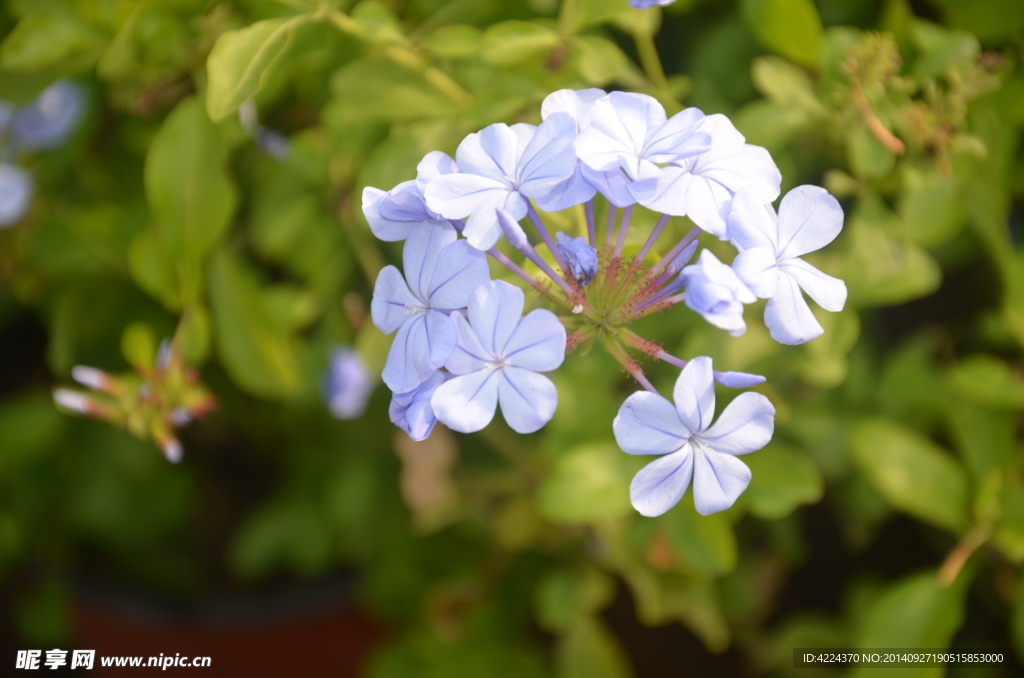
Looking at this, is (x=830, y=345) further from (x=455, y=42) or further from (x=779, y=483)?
(x=455, y=42)

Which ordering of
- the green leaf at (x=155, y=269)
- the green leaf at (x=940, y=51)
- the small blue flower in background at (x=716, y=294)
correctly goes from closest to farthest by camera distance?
1. the small blue flower in background at (x=716, y=294)
2. the green leaf at (x=940, y=51)
3. the green leaf at (x=155, y=269)

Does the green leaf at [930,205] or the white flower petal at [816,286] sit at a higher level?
the white flower petal at [816,286]

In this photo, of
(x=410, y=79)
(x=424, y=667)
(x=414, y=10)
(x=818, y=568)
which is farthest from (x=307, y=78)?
(x=818, y=568)

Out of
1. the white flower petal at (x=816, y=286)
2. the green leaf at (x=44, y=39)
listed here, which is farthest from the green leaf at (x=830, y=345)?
the green leaf at (x=44, y=39)

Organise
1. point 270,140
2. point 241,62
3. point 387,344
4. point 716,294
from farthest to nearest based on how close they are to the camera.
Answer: point 270,140 < point 387,344 < point 241,62 < point 716,294

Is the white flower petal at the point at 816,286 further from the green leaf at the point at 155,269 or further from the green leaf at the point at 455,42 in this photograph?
the green leaf at the point at 155,269

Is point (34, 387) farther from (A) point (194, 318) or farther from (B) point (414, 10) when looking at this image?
(B) point (414, 10)

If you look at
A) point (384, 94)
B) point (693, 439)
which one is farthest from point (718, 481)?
point (384, 94)

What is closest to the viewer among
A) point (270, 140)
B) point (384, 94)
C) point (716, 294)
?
point (716, 294)
